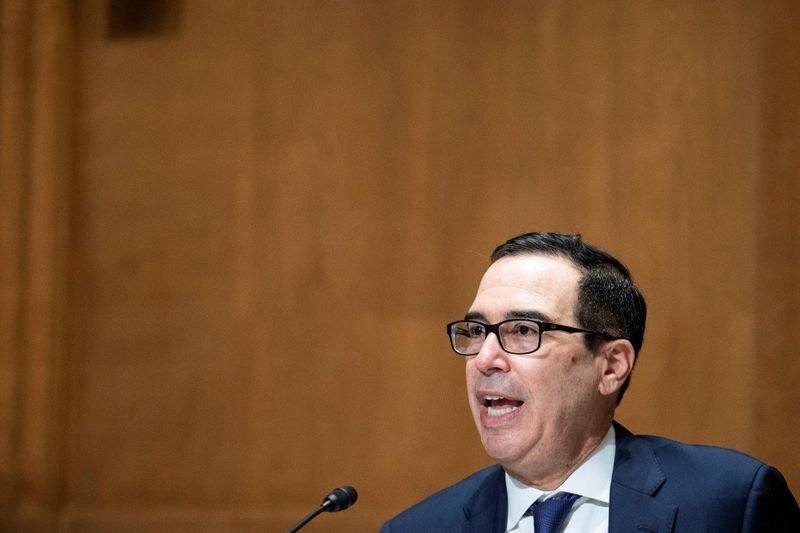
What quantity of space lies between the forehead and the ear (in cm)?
12

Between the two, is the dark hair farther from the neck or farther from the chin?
the chin

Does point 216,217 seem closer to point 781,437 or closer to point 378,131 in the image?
point 378,131

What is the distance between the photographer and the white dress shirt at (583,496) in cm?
201

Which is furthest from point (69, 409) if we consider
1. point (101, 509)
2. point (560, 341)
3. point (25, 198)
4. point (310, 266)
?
point (560, 341)

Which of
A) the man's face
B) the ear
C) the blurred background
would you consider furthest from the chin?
the blurred background

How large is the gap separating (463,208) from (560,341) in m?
1.41

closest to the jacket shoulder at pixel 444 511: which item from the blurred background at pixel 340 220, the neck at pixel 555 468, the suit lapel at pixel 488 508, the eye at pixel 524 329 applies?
the suit lapel at pixel 488 508

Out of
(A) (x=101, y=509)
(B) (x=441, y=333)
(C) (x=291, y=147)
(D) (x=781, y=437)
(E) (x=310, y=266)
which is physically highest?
(C) (x=291, y=147)

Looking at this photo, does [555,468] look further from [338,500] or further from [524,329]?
[338,500]

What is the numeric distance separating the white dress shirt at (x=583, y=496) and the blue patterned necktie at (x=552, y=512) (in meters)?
0.01

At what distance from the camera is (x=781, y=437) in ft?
10.7

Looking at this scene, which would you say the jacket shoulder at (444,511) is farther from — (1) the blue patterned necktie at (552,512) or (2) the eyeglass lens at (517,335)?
(2) the eyeglass lens at (517,335)

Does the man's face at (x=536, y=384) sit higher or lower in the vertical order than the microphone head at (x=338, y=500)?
higher

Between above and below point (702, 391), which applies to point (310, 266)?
above
